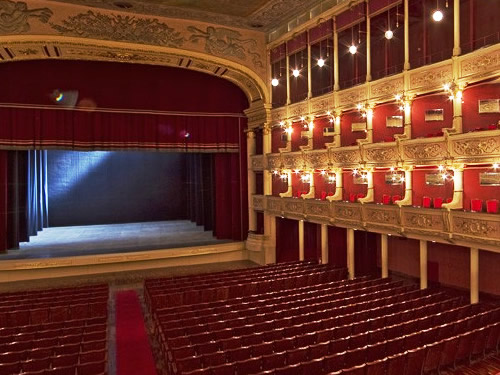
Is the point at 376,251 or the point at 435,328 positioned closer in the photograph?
the point at 435,328

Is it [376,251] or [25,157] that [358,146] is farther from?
[25,157]

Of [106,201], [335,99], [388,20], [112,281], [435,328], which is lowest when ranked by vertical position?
[112,281]

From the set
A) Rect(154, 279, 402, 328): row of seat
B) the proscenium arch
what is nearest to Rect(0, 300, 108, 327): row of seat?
Rect(154, 279, 402, 328): row of seat

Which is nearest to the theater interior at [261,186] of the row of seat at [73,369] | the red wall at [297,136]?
the row of seat at [73,369]

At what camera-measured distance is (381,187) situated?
1272cm

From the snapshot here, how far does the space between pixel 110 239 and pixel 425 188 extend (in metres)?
→ 12.8

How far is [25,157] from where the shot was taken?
17906 millimetres

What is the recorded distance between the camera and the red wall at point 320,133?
Result: 14391mm

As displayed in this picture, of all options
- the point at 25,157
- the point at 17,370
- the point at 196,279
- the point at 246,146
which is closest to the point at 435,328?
the point at 17,370

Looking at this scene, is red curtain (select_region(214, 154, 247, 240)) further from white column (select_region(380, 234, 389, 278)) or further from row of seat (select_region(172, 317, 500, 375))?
row of seat (select_region(172, 317, 500, 375))

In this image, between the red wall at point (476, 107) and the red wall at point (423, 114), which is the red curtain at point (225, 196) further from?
the red wall at point (476, 107)

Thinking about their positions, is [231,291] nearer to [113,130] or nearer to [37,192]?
[113,130]

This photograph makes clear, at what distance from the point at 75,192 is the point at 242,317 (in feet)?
55.9

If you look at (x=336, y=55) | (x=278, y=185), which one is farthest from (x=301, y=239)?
(x=336, y=55)
